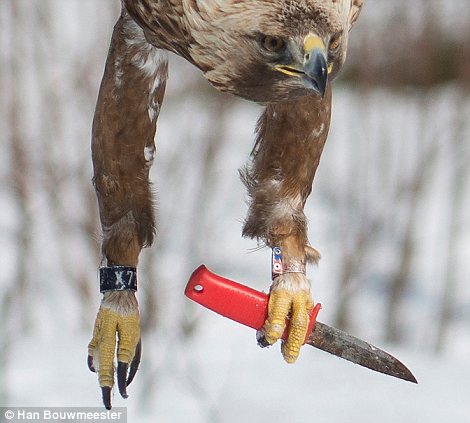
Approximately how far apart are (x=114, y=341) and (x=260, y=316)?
17.0 inches

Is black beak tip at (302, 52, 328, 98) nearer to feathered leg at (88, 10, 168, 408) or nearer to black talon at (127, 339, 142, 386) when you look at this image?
feathered leg at (88, 10, 168, 408)

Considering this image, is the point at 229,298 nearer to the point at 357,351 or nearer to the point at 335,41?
the point at 357,351

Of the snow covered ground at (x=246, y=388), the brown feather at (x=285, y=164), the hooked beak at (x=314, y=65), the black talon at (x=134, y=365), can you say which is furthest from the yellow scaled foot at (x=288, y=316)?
the snow covered ground at (x=246, y=388)

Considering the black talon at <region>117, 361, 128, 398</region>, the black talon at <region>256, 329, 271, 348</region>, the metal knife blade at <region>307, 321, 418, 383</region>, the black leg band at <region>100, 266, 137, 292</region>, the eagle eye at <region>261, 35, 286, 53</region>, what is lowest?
the black talon at <region>117, 361, 128, 398</region>

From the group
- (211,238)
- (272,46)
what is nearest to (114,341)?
(272,46)

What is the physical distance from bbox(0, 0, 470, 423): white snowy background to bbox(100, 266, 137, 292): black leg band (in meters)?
1.67

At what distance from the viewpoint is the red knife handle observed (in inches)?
116

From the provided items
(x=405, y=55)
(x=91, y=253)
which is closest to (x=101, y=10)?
(x=91, y=253)

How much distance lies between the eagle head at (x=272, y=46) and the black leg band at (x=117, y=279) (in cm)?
67

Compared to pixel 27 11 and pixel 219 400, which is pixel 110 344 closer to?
pixel 219 400

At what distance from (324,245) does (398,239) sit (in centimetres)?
142

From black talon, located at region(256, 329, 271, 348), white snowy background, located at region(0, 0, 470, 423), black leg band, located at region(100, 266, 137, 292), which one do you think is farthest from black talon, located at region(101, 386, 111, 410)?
white snowy background, located at region(0, 0, 470, 423)

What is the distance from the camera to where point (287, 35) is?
2.59m

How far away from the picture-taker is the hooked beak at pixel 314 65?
8.40 ft
